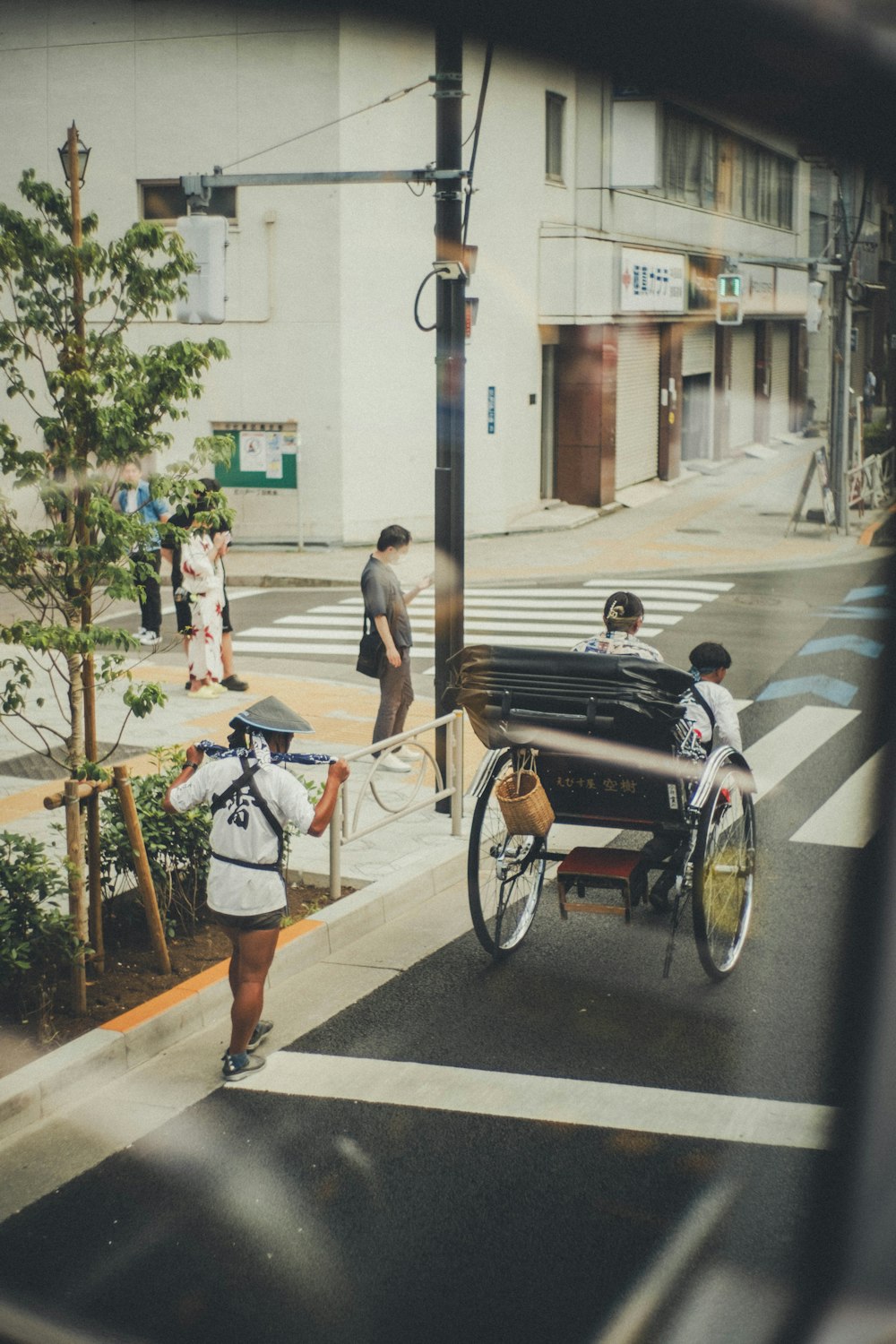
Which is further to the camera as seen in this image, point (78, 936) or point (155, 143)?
point (155, 143)

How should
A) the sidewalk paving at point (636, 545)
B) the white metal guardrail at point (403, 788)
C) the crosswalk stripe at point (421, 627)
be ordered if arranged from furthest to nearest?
the sidewalk paving at point (636, 545) → the crosswalk stripe at point (421, 627) → the white metal guardrail at point (403, 788)

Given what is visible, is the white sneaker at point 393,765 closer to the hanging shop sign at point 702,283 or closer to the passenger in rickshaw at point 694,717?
the passenger in rickshaw at point 694,717

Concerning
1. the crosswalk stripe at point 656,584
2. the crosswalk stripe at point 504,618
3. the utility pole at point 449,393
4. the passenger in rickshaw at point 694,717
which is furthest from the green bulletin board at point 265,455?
the passenger in rickshaw at point 694,717

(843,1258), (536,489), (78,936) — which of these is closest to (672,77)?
(843,1258)

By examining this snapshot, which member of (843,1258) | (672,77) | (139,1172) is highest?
(672,77)

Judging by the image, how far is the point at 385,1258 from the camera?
4.14 meters

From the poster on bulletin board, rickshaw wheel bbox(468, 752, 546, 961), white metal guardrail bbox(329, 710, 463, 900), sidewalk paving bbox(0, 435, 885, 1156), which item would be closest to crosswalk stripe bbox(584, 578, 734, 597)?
sidewalk paving bbox(0, 435, 885, 1156)

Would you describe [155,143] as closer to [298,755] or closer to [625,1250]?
[298,755]

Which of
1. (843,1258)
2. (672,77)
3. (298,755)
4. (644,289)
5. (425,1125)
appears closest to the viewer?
(672,77)

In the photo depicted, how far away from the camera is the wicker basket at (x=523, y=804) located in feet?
20.5

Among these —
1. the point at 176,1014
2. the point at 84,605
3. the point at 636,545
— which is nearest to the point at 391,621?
the point at 84,605

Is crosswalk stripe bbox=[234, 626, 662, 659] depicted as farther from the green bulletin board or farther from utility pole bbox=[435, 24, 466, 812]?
utility pole bbox=[435, 24, 466, 812]

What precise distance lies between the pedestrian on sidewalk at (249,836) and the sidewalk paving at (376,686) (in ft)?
1.61

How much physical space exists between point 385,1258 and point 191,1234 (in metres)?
0.62
